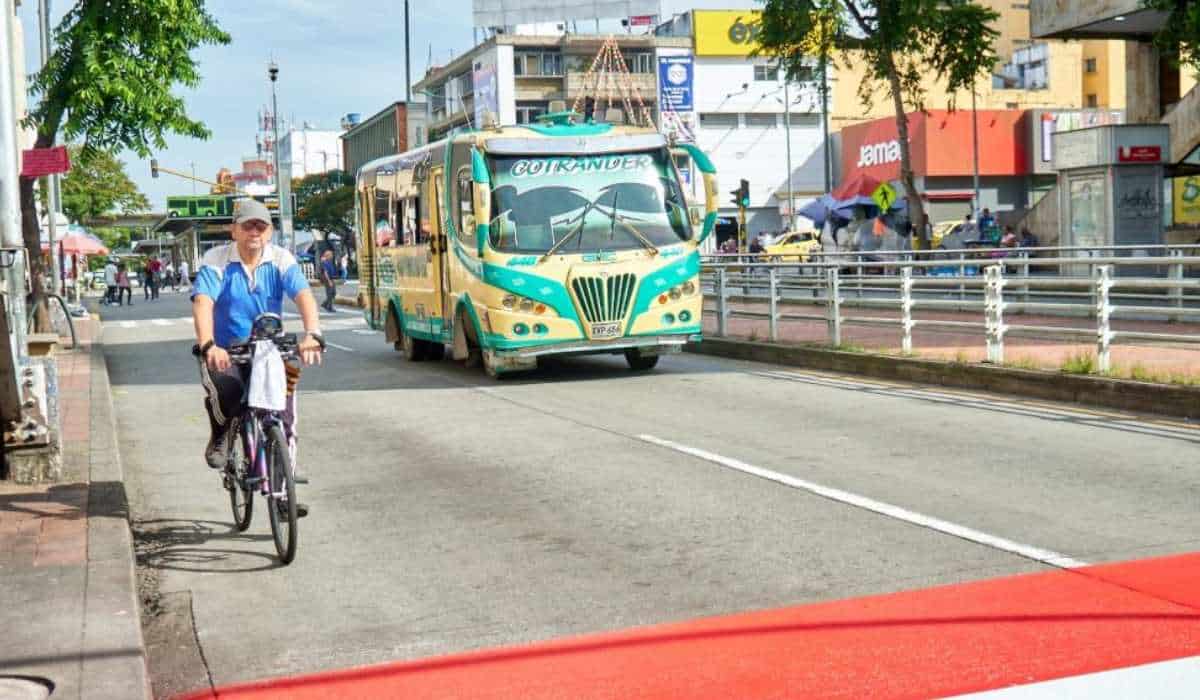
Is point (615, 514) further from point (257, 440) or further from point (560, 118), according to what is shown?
point (560, 118)

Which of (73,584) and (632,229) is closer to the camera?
(73,584)

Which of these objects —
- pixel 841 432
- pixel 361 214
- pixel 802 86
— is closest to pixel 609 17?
pixel 802 86

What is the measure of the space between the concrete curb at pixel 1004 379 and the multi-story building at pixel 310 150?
152 m

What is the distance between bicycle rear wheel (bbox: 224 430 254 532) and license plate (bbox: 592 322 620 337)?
856 centimetres

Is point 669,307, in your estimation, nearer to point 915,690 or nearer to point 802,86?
point 915,690

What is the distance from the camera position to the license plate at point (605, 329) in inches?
674

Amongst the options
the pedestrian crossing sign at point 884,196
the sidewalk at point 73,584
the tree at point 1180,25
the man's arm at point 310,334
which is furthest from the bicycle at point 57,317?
the pedestrian crossing sign at point 884,196

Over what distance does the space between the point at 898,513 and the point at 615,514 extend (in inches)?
62.6

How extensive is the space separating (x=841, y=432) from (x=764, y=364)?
25.6 ft

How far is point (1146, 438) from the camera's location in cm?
1116

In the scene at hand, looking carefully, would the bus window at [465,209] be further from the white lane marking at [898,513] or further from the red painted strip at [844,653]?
the red painted strip at [844,653]

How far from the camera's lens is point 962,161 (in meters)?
71.7

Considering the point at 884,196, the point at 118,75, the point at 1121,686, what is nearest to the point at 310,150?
the point at 884,196

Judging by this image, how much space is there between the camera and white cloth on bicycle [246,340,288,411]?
7.73 m
